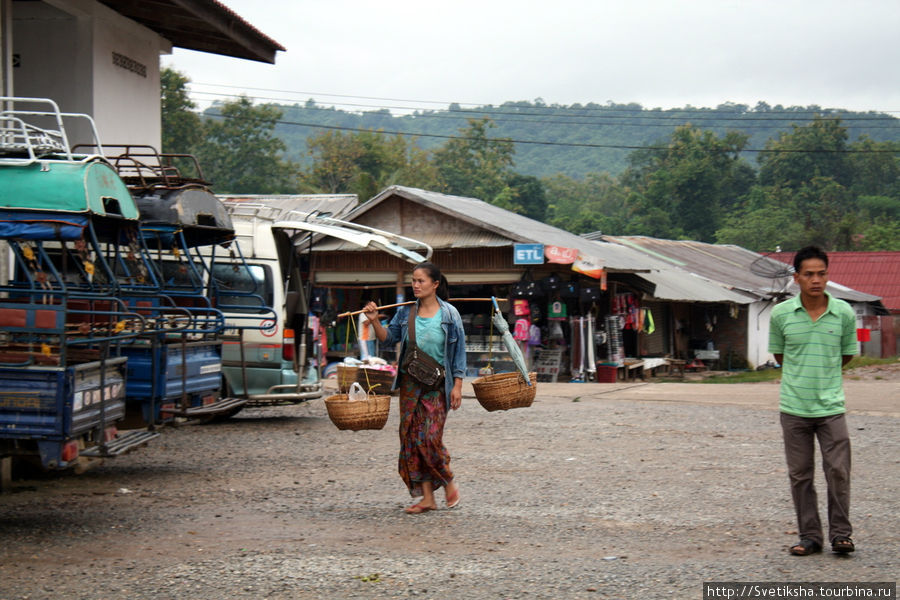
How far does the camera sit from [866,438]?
1071cm

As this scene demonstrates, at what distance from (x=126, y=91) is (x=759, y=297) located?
20407 mm

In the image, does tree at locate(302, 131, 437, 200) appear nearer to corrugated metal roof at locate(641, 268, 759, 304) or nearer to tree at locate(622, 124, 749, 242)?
tree at locate(622, 124, 749, 242)

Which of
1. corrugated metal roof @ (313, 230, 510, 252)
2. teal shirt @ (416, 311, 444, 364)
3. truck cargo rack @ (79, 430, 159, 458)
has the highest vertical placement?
corrugated metal roof @ (313, 230, 510, 252)

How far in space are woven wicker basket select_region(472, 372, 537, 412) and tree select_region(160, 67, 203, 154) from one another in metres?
41.0

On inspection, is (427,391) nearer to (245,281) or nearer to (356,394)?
(356,394)

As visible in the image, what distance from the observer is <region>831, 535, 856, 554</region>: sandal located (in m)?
5.57

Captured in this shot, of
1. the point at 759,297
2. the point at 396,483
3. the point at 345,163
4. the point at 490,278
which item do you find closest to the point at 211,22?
the point at 396,483

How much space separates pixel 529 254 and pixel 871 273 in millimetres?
25677

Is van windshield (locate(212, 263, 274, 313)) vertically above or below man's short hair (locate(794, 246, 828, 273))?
below

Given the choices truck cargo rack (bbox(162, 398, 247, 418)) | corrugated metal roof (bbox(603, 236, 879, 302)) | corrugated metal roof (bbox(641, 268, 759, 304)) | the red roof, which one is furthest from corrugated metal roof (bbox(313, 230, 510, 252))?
the red roof

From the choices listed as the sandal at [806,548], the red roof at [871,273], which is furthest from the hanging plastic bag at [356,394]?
the red roof at [871,273]

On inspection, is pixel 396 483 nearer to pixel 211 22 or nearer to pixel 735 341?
Answer: pixel 211 22

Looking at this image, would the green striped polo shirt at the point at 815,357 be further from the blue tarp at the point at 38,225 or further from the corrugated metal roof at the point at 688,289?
the corrugated metal roof at the point at 688,289

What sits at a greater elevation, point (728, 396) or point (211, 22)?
point (211, 22)
